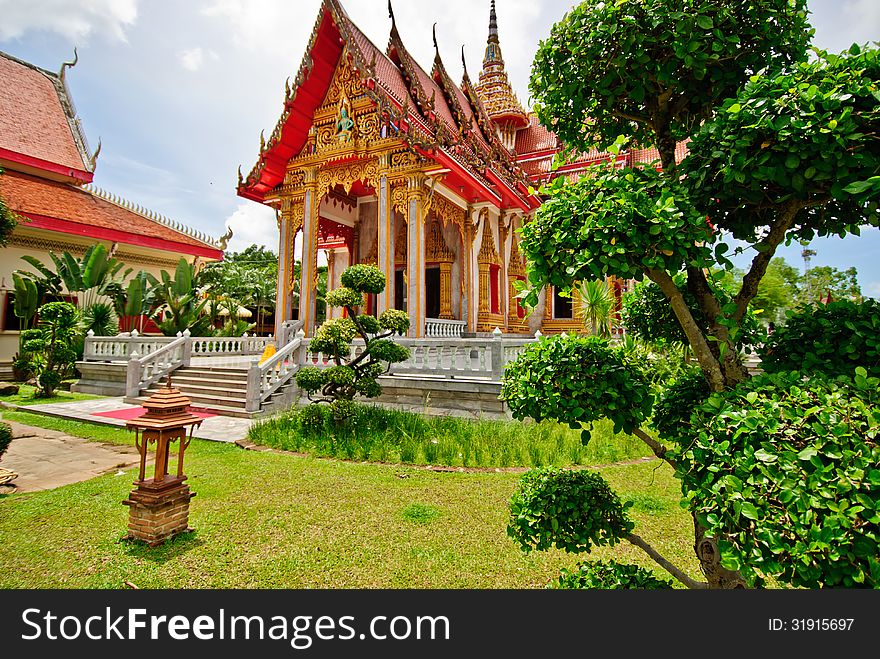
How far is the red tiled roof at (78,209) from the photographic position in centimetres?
Answer: 1432

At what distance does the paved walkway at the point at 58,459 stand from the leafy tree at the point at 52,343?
4.43 m

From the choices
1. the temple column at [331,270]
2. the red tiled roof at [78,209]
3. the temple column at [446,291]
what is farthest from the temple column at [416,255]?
the red tiled roof at [78,209]

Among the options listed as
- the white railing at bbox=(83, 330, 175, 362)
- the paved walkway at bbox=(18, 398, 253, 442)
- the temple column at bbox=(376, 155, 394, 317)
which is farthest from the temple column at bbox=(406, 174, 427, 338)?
the white railing at bbox=(83, 330, 175, 362)

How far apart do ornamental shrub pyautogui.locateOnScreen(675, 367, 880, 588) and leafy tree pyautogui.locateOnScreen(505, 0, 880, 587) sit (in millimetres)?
16

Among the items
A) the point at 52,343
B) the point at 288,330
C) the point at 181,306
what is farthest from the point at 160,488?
the point at 181,306

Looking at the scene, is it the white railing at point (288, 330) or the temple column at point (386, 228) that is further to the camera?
the white railing at point (288, 330)

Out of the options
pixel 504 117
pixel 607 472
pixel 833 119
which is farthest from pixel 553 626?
pixel 504 117

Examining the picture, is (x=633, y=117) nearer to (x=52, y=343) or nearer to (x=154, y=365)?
(x=154, y=365)

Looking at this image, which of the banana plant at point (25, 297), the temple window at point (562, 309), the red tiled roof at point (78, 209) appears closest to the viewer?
the banana plant at point (25, 297)

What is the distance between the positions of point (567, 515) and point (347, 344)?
5255 millimetres

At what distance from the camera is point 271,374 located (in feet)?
29.4

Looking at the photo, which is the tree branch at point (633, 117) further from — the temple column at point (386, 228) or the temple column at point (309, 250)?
the temple column at point (309, 250)

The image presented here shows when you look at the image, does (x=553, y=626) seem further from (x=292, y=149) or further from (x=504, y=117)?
(x=504, y=117)

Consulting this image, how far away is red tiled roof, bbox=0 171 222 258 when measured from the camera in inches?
564
